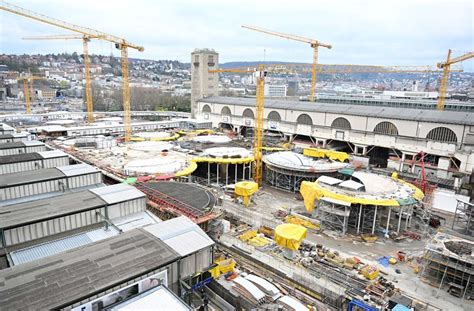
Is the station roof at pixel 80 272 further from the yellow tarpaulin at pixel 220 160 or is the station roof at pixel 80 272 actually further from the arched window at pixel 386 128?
the arched window at pixel 386 128

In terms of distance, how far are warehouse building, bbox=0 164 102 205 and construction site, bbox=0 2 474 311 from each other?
119 millimetres

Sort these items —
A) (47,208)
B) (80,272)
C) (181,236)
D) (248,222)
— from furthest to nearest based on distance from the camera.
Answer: (248,222) → (47,208) → (181,236) → (80,272)

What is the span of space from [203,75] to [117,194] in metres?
75.5

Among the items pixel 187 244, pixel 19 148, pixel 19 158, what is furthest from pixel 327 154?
pixel 19 148

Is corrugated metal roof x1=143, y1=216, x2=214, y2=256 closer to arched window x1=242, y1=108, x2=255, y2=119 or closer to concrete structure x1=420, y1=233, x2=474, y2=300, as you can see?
concrete structure x1=420, y1=233, x2=474, y2=300

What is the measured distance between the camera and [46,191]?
28.4m

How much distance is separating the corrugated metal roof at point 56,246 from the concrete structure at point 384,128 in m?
48.0

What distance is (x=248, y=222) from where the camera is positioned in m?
34.4

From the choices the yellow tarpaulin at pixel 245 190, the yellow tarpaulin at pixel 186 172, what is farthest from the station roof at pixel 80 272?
the yellow tarpaulin at pixel 186 172

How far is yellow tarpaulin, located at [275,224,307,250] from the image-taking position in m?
25.8

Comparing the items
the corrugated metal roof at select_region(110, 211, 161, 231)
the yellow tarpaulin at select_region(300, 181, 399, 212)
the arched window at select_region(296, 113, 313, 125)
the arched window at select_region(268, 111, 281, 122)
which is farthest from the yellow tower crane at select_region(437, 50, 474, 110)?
the corrugated metal roof at select_region(110, 211, 161, 231)

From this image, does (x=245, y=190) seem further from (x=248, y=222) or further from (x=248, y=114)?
(x=248, y=114)

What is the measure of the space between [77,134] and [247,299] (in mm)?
65118

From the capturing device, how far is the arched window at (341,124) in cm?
5927
